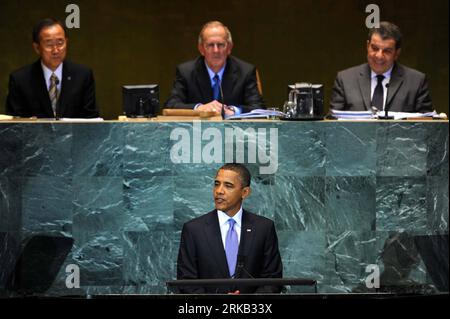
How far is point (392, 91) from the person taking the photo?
724 centimetres

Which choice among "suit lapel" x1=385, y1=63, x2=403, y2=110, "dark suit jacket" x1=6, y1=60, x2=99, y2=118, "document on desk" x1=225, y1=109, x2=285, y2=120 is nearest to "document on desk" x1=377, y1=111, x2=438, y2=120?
"suit lapel" x1=385, y1=63, x2=403, y2=110

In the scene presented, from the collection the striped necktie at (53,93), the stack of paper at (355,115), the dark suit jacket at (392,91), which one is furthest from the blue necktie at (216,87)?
the stack of paper at (355,115)

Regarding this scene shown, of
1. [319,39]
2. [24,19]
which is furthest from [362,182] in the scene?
[24,19]

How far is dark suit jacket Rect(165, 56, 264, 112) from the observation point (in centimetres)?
752

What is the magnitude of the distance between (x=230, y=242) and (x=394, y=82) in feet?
5.52

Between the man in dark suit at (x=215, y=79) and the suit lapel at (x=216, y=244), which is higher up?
the man in dark suit at (x=215, y=79)

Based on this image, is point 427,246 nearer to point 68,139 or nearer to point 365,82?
point 365,82

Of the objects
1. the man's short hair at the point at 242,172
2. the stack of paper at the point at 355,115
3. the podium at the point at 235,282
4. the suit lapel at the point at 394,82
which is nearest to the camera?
the podium at the point at 235,282

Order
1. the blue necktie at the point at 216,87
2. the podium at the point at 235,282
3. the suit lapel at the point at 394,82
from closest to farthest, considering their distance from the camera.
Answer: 1. the podium at the point at 235,282
2. the suit lapel at the point at 394,82
3. the blue necktie at the point at 216,87

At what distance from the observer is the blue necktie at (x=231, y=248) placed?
634cm

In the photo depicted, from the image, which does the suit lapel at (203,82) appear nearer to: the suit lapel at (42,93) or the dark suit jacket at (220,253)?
the suit lapel at (42,93)

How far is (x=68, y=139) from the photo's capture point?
642 centimetres

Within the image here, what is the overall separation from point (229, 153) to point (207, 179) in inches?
7.6
